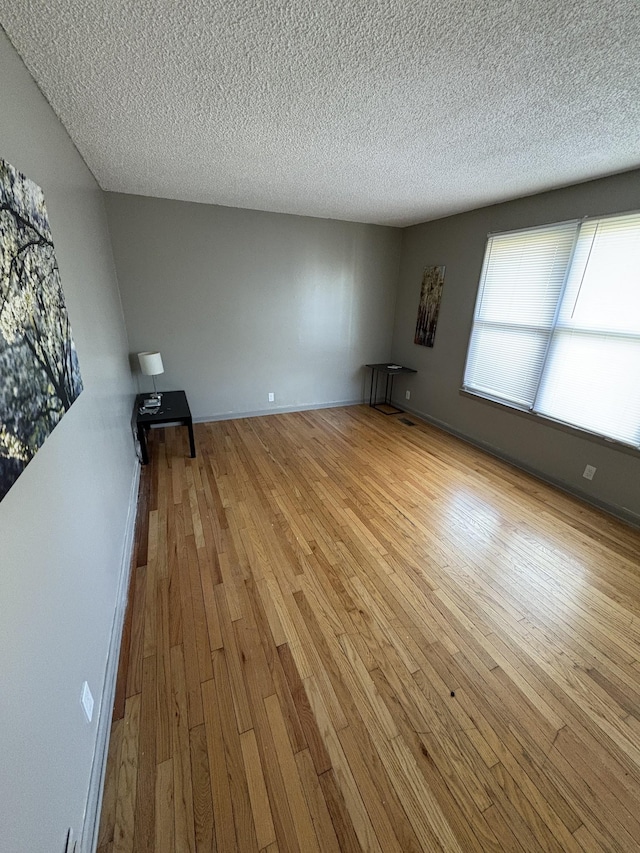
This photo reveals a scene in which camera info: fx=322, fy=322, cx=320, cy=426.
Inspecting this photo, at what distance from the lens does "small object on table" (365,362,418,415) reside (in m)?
4.77

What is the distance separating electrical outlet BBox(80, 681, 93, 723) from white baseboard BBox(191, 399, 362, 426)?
132 inches

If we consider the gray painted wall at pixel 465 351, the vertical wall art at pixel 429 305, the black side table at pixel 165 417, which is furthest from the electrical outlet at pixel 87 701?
the vertical wall art at pixel 429 305

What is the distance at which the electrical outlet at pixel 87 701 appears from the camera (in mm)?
1103

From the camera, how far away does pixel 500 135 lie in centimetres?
184

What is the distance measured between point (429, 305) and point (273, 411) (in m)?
2.59

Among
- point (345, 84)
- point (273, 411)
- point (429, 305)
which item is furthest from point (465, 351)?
point (345, 84)

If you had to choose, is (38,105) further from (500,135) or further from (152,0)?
(500,135)

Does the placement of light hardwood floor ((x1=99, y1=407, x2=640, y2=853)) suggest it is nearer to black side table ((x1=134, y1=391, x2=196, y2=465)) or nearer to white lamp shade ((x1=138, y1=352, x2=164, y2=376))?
black side table ((x1=134, y1=391, x2=196, y2=465))

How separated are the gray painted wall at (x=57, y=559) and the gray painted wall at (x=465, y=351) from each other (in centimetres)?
356

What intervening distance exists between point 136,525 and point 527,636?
2567 mm

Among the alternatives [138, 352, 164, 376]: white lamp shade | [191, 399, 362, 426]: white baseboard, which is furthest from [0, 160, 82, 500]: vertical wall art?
[191, 399, 362, 426]: white baseboard

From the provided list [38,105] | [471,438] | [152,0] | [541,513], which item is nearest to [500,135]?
[152,0]

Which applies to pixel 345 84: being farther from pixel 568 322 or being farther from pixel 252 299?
pixel 252 299

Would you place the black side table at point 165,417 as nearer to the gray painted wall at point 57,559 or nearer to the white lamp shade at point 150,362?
the white lamp shade at point 150,362
